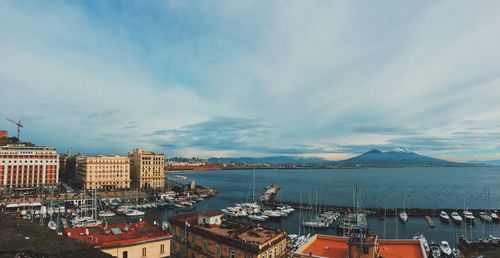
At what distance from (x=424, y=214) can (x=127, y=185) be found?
8843cm

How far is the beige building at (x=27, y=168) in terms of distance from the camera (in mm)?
90037

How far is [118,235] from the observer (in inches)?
975

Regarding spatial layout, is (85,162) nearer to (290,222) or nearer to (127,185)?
(127,185)

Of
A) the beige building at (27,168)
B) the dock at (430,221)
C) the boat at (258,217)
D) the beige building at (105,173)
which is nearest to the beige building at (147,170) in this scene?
the beige building at (105,173)

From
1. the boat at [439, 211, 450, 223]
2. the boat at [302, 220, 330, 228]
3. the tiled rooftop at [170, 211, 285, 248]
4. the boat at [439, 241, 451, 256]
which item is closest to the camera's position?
the tiled rooftop at [170, 211, 285, 248]

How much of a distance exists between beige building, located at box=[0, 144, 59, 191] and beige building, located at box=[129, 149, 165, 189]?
25548 mm

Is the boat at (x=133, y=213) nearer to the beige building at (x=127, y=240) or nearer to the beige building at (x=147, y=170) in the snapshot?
the beige building at (x=147, y=170)

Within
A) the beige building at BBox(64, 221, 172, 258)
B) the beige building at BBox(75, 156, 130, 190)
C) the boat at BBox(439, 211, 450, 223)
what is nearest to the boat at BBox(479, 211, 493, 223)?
the boat at BBox(439, 211, 450, 223)

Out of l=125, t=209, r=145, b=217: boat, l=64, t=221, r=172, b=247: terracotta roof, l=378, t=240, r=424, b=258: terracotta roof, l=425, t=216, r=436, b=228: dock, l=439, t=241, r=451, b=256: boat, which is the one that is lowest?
l=425, t=216, r=436, b=228: dock

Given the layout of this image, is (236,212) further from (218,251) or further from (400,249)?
(400,249)

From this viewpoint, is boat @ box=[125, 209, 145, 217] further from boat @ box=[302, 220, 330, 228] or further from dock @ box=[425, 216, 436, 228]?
dock @ box=[425, 216, 436, 228]

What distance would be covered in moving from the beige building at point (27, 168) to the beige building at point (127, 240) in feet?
269

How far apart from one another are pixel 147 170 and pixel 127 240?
96762 mm

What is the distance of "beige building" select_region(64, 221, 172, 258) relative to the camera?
22725mm
